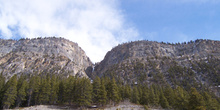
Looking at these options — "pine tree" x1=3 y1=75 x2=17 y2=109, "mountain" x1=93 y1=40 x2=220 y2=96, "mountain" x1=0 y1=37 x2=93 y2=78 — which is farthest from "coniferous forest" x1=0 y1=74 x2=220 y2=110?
"mountain" x1=0 y1=37 x2=93 y2=78

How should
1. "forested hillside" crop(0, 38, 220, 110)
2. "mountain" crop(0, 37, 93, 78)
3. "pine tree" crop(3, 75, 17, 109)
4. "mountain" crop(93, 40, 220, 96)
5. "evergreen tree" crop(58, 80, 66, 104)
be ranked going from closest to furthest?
"pine tree" crop(3, 75, 17, 109), "forested hillside" crop(0, 38, 220, 110), "evergreen tree" crop(58, 80, 66, 104), "mountain" crop(93, 40, 220, 96), "mountain" crop(0, 37, 93, 78)

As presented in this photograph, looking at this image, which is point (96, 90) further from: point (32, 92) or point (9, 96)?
point (9, 96)

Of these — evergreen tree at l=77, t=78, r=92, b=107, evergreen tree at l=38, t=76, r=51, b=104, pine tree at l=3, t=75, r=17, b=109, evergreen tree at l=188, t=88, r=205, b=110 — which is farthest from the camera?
evergreen tree at l=38, t=76, r=51, b=104

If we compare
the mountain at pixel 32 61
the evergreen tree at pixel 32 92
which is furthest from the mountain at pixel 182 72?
the evergreen tree at pixel 32 92

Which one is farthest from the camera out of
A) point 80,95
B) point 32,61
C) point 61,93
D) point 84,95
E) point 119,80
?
point 32,61

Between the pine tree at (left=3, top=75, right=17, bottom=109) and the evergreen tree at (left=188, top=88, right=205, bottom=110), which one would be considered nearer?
the evergreen tree at (left=188, top=88, right=205, bottom=110)

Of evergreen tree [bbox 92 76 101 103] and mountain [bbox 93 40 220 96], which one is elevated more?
mountain [bbox 93 40 220 96]

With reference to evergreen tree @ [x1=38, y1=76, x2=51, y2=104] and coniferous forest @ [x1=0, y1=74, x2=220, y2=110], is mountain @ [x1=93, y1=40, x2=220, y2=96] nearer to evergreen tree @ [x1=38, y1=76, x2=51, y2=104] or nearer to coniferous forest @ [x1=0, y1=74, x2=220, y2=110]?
coniferous forest @ [x1=0, y1=74, x2=220, y2=110]

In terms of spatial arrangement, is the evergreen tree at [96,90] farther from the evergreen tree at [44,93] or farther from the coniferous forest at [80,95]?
the evergreen tree at [44,93]

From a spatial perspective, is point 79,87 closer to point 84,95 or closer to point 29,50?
point 84,95

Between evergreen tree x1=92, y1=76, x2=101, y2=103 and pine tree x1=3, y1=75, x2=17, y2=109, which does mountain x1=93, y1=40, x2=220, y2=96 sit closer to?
evergreen tree x1=92, y1=76, x2=101, y2=103

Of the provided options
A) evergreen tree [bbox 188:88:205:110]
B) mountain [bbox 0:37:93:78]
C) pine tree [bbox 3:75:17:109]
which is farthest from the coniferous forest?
mountain [bbox 0:37:93:78]

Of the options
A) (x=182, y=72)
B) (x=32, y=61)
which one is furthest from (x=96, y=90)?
(x=32, y=61)

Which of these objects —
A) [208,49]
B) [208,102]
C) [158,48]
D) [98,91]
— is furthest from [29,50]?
[208,49]
